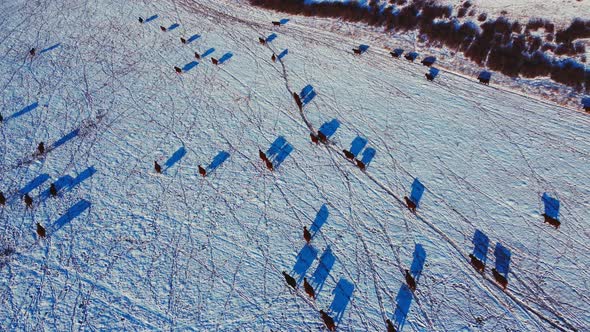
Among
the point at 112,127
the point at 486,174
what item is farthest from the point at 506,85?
the point at 112,127

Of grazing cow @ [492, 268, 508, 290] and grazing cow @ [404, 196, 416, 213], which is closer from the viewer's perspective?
grazing cow @ [492, 268, 508, 290]

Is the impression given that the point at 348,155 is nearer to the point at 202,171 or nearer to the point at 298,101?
the point at 298,101

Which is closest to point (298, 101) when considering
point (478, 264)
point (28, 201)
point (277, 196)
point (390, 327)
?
point (277, 196)

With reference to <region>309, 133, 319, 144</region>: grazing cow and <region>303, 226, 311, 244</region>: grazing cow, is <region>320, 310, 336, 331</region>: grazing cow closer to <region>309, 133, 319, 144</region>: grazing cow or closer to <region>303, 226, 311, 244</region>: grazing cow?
<region>303, 226, 311, 244</region>: grazing cow

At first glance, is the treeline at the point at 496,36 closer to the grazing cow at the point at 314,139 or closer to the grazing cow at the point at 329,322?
the grazing cow at the point at 314,139

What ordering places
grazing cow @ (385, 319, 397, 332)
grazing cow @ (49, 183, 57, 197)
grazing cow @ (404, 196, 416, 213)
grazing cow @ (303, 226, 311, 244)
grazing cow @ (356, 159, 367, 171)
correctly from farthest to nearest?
grazing cow @ (356, 159, 367, 171) < grazing cow @ (49, 183, 57, 197) < grazing cow @ (404, 196, 416, 213) < grazing cow @ (303, 226, 311, 244) < grazing cow @ (385, 319, 397, 332)

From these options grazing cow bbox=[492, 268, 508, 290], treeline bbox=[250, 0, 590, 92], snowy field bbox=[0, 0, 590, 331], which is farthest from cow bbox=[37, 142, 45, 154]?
grazing cow bbox=[492, 268, 508, 290]

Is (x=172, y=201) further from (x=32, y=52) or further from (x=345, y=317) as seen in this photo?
(x=32, y=52)
